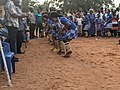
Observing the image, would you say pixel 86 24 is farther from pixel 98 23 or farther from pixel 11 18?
pixel 11 18

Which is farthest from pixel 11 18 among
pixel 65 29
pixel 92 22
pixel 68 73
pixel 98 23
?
pixel 98 23

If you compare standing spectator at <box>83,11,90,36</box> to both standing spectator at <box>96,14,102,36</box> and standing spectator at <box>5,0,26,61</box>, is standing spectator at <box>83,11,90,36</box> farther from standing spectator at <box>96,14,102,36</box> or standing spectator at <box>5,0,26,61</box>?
standing spectator at <box>5,0,26,61</box>

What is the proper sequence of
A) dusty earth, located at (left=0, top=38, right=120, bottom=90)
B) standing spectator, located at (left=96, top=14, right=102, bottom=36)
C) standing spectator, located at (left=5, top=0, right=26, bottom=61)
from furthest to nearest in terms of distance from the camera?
standing spectator, located at (left=96, top=14, right=102, bottom=36) < standing spectator, located at (left=5, top=0, right=26, bottom=61) < dusty earth, located at (left=0, top=38, right=120, bottom=90)

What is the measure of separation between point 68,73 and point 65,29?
9.32 feet

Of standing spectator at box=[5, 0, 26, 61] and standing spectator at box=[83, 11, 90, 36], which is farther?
standing spectator at box=[83, 11, 90, 36]

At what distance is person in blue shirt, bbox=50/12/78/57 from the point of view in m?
9.89

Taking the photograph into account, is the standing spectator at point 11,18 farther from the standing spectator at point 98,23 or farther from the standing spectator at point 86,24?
the standing spectator at point 98,23

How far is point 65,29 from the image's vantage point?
10148mm

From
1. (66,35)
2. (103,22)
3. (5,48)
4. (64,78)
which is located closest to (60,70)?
(64,78)

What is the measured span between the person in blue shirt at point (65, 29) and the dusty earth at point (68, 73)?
380 mm

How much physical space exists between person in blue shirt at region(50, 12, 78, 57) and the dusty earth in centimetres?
38

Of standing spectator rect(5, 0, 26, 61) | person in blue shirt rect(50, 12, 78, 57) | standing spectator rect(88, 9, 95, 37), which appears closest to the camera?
standing spectator rect(5, 0, 26, 61)

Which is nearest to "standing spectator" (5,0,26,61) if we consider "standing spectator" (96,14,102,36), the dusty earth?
the dusty earth

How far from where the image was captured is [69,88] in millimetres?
6133
